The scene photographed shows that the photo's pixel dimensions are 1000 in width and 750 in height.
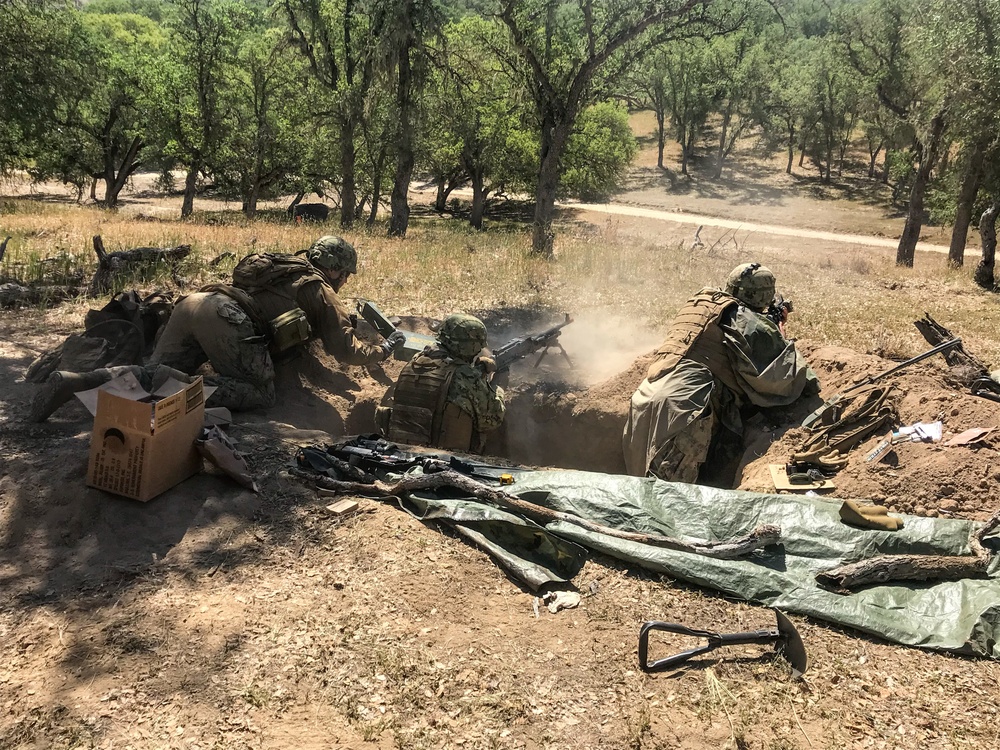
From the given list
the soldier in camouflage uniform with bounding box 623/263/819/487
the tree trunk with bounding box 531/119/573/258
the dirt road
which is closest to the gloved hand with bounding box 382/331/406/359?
the soldier in camouflage uniform with bounding box 623/263/819/487

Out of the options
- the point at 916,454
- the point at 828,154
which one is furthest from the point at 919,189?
the point at 828,154

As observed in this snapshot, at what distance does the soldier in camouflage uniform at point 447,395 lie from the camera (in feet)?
17.8

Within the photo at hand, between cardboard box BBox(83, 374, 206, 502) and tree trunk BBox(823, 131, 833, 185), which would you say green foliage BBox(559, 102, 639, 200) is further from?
cardboard box BBox(83, 374, 206, 502)

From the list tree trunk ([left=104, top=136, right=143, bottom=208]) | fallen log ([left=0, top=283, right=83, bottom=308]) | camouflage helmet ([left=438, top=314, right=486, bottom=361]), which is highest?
tree trunk ([left=104, top=136, right=143, bottom=208])

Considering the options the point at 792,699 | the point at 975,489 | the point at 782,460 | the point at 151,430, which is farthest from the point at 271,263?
the point at 975,489

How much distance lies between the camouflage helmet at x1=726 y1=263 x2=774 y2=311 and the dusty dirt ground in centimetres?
215

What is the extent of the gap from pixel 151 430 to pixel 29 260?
8.42 m

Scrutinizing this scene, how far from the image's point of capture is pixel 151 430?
377cm

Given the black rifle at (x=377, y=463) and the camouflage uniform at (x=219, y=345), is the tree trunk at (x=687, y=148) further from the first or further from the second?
the black rifle at (x=377, y=463)

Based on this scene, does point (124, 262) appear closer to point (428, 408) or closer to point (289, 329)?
point (289, 329)

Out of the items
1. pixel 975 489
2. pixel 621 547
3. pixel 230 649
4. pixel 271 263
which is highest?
pixel 271 263

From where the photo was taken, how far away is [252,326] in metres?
5.93

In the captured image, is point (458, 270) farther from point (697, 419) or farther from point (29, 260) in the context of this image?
point (697, 419)

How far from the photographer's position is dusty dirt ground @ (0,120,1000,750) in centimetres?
272
